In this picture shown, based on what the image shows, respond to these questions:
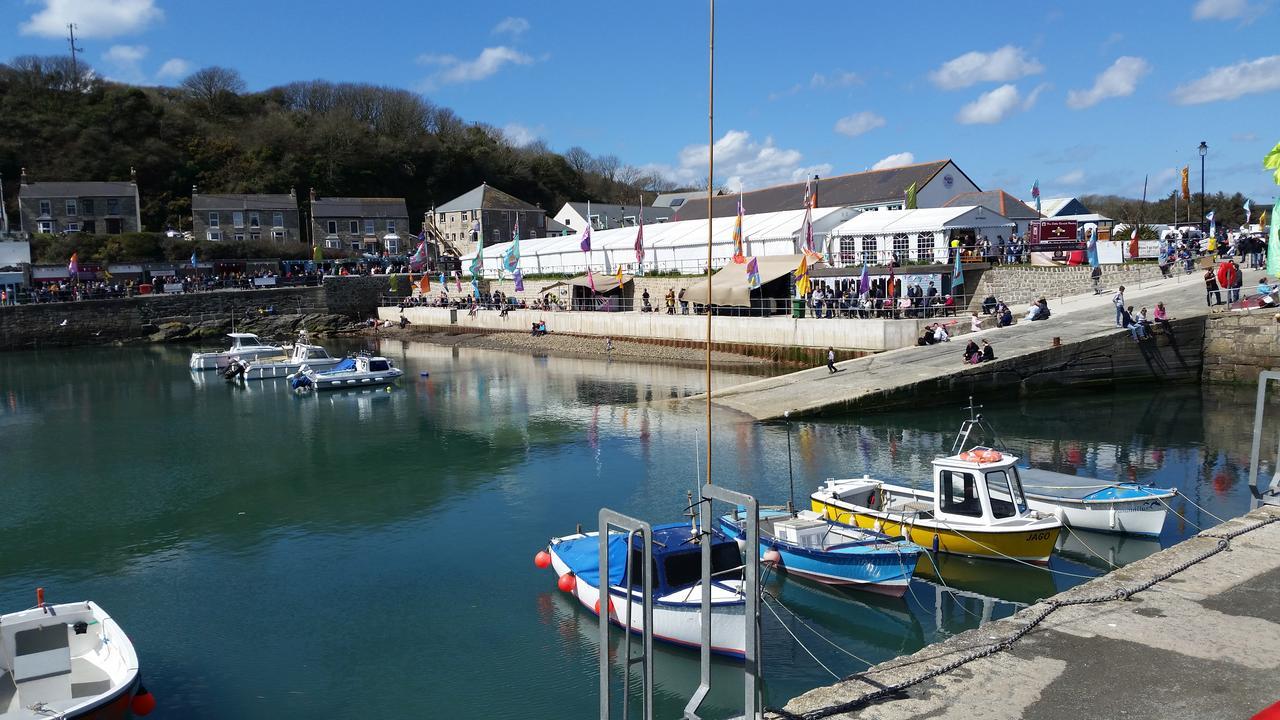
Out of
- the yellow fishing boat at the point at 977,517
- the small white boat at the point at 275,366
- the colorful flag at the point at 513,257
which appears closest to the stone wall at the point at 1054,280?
the yellow fishing boat at the point at 977,517

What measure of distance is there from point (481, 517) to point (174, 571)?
6.74 m

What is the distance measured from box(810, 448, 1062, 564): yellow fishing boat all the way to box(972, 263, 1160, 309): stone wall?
95.9 ft

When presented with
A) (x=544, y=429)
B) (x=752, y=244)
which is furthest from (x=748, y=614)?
(x=752, y=244)

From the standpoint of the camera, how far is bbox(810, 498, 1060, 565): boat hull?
1681cm

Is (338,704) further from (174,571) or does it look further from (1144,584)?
(1144,584)

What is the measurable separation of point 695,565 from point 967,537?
6029mm

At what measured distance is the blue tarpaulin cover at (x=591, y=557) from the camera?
14922 millimetres

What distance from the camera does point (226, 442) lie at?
1284 inches

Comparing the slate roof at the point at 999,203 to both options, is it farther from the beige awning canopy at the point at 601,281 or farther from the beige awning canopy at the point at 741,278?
the beige awning canopy at the point at 601,281

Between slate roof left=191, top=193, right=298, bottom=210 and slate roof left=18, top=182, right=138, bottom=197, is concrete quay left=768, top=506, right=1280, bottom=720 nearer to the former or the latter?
slate roof left=191, top=193, right=298, bottom=210

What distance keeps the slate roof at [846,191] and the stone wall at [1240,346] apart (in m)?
26.9

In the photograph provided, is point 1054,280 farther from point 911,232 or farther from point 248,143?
point 248,143

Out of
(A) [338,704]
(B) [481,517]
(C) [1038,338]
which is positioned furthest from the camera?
(C) [1038,338]

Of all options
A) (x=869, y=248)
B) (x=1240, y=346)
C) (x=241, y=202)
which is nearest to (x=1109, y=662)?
(x=1240, y=346)
